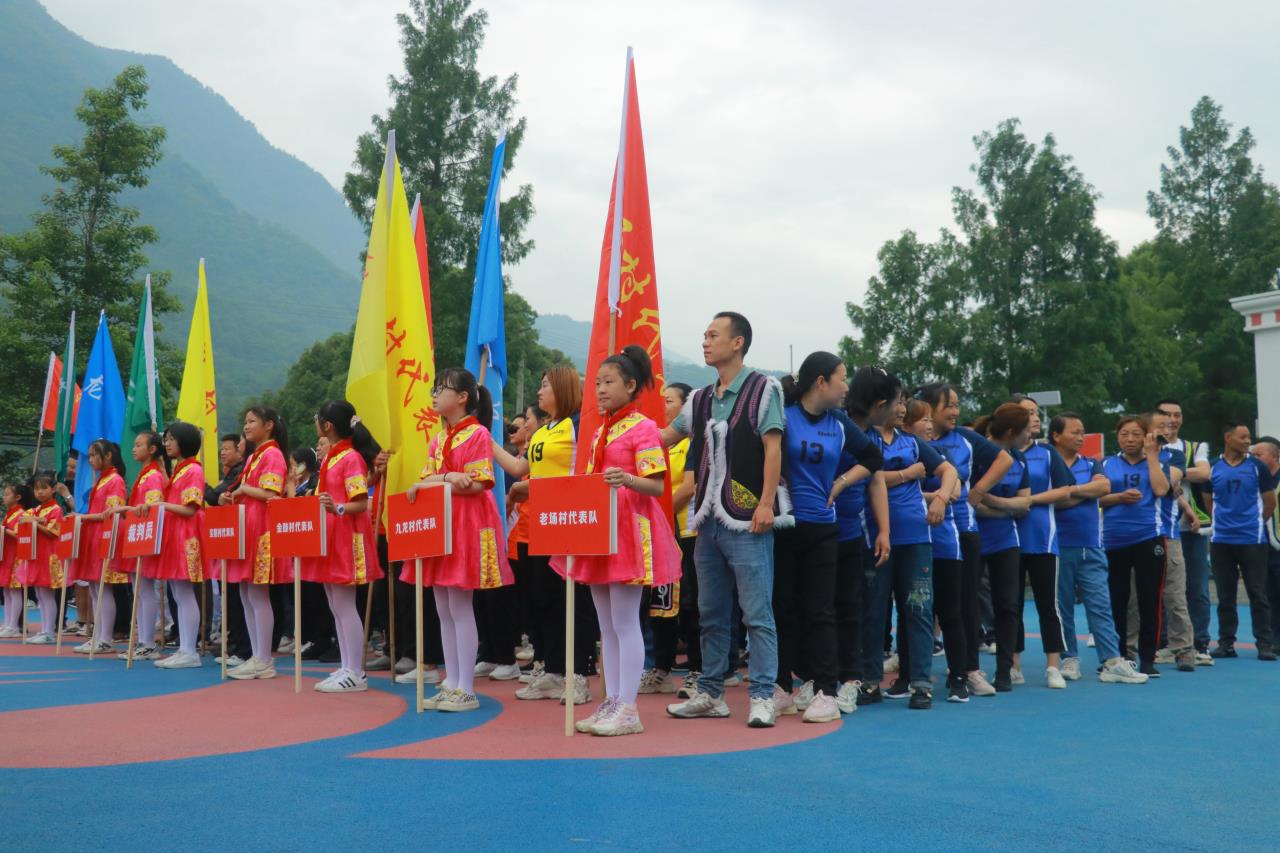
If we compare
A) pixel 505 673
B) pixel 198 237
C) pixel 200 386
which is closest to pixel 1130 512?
pixel 505 673

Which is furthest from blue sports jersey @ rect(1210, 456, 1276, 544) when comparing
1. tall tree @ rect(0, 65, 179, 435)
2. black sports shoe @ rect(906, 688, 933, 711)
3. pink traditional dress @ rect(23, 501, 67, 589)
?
tall tree @ rect(0, 65, 179, 435)

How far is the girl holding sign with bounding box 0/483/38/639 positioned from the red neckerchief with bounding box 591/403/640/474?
894cm

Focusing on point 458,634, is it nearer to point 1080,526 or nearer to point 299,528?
point 299,528

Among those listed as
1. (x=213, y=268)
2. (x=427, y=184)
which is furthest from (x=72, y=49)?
(x=427, y=184)

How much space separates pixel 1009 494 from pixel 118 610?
9.36 meters

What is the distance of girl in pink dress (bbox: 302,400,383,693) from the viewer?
7.12 m

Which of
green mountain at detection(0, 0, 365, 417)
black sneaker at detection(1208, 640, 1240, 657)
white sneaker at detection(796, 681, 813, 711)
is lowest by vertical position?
black sneaker at detection(1208, 640, 1240, 657)

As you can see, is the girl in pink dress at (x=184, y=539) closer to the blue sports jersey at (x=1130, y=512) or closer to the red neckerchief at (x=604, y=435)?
the red neckerchief at (x=604, y=435)

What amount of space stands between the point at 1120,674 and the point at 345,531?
526 centimetres

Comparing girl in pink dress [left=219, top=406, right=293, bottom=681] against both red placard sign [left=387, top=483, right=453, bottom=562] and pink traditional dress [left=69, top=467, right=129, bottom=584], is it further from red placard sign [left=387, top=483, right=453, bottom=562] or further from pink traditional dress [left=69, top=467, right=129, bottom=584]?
pink traditional dress [left=69, top=467, right=129, bottom=584]

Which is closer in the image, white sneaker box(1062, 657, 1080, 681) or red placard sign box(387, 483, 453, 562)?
red placard sign box(387, 483, 453, 562)

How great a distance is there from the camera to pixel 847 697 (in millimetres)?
6035

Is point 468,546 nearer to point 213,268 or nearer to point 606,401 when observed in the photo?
point 606,401

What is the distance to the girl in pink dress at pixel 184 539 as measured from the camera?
883cm
